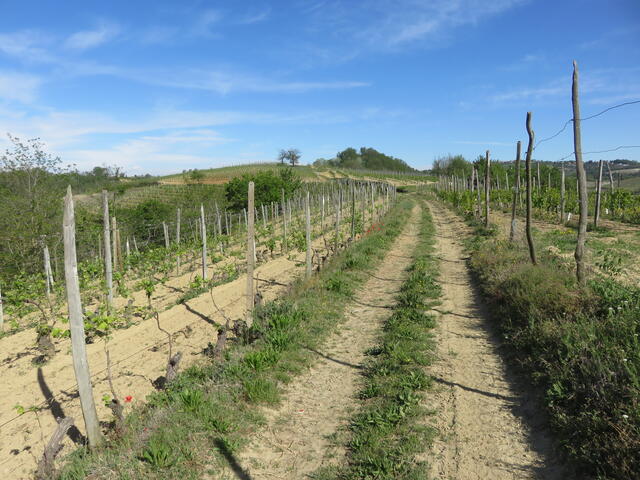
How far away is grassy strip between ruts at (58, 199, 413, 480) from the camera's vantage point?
3613 mm

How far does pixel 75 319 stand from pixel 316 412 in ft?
9.21

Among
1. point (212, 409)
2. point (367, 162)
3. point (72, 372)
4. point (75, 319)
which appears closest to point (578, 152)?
point (212, 409)

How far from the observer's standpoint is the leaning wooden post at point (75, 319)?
3.50m

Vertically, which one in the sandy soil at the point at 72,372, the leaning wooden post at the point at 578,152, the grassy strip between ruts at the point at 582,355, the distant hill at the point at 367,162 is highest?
the distant hill at the point at 367,162

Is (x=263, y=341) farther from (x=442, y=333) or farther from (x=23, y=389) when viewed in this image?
(x=23, y=389)

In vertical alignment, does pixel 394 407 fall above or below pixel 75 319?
below

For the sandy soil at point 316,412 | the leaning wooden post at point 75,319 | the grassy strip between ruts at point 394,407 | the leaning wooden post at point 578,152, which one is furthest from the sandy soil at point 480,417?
the leaning wooden post at point 75,319

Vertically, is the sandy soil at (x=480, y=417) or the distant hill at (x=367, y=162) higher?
the distant hill at (x=367, y=162)

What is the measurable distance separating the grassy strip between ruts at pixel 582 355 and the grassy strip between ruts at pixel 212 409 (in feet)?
10.2

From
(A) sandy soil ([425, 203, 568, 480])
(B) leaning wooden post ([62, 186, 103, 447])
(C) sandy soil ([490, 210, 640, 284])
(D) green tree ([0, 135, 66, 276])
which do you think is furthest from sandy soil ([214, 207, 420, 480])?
(D) green tree ([0, 135, 66, 276])

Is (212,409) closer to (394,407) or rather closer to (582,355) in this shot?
(394,407)

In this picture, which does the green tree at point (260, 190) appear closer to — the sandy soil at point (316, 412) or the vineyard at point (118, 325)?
the vineyard at point (118, 325)

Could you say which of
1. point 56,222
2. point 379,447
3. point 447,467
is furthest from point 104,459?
point 56,222

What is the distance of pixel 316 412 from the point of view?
186 inches
